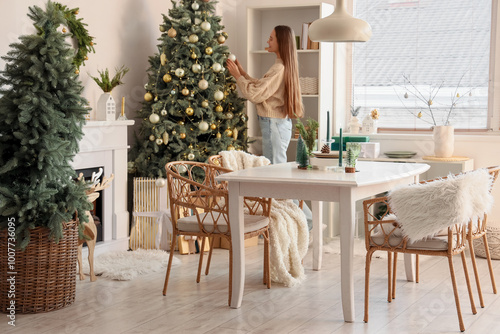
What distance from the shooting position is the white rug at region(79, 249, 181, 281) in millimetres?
4859

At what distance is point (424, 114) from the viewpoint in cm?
654

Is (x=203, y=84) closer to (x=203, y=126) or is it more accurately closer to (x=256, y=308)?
(x=203, y=126)

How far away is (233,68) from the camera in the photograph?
20.1 feet

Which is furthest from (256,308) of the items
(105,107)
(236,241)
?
(105,107)

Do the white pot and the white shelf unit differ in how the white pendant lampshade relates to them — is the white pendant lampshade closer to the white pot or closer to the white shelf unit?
the white pot

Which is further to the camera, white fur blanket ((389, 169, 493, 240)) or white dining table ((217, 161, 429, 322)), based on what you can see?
white dining table ((217, 161, 429, 322))

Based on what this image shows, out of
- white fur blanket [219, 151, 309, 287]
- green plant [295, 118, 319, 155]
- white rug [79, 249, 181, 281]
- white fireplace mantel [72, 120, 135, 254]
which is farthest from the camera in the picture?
white fireplace mantel [72, 120, 135, 254]

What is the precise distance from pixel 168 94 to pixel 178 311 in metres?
2.21

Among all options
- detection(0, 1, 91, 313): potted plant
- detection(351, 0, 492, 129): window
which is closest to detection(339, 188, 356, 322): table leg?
detection(0, 1, 91, 313): potted plant

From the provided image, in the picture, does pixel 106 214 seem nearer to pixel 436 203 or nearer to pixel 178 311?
pixel 178 311

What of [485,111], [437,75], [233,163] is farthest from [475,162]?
[233,163]

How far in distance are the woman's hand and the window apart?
135 cm

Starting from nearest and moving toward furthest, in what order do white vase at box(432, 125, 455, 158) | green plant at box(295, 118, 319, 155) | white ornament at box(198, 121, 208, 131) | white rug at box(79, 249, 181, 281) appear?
green plant at box(295, 118, 319, 155)
white rug at box(79, 249, 181, 281)
white ornament at box(198, 121, 208, 131)
white vase at box(432, 125, 455, 158)

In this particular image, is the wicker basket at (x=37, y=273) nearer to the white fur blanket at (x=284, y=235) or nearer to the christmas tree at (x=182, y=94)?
the white fur blanket at (x=284, y=235)
